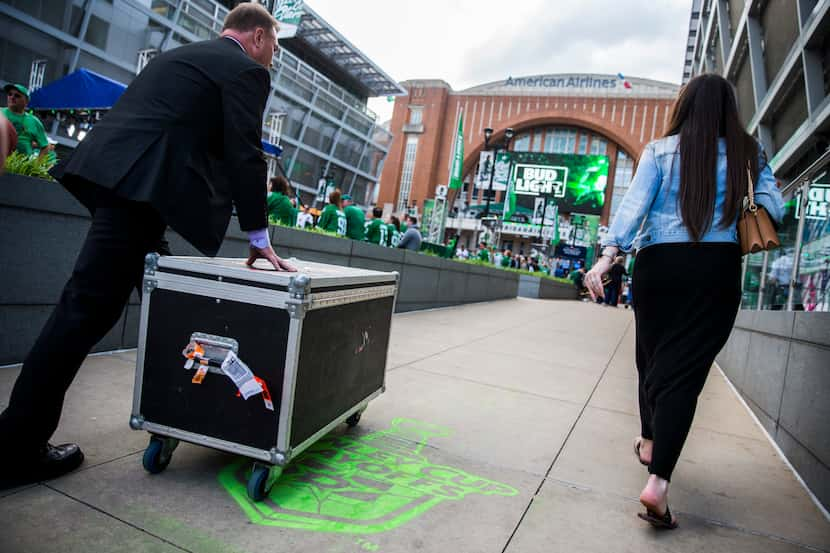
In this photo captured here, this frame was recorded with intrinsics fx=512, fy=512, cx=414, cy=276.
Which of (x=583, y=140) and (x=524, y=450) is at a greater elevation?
(x=583, y=140)

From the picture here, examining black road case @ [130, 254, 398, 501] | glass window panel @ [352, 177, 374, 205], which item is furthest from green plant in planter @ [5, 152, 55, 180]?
glass window panel @ [352, 177, 374, 205]

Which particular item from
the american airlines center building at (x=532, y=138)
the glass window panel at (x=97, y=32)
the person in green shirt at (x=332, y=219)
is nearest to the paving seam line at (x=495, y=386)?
the person in green shirt at (x=332, y=219)

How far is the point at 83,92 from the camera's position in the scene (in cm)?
1083

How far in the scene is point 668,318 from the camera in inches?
93.5

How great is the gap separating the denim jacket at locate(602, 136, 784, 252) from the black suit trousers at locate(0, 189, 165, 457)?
6.97ft

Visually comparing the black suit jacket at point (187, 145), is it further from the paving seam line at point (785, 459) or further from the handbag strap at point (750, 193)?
the paving seam line at point (785, 459)

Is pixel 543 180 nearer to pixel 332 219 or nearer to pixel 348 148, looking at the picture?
pixel 348 148

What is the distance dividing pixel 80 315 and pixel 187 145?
0.77m

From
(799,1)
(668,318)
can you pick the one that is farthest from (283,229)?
(799,1)

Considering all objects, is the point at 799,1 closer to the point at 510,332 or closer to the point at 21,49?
the point at 510,332

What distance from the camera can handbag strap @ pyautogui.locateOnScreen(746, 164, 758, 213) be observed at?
2260 mm

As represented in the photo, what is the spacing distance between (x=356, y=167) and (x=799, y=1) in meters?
45.4

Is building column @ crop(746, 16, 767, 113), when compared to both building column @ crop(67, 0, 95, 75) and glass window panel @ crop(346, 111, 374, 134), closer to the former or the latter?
building column @ crop(67, 0, 95, 75)

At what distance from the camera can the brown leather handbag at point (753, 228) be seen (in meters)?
2.19
